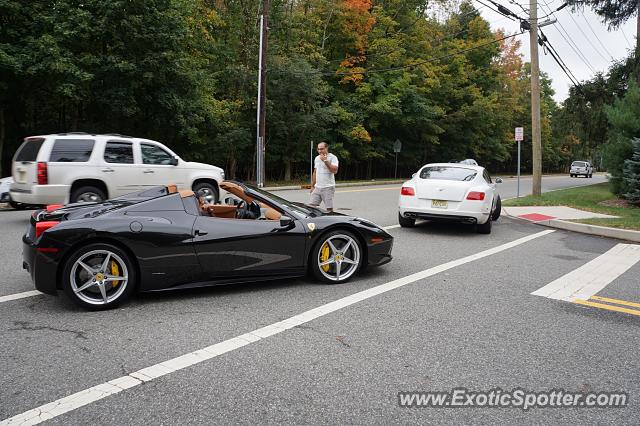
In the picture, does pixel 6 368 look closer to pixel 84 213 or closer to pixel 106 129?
pixel 84 213

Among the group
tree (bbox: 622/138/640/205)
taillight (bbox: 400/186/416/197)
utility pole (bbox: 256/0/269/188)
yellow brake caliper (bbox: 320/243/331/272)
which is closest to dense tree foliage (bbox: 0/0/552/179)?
utility pole (bbox: 256/0/269/188)

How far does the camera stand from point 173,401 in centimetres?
296

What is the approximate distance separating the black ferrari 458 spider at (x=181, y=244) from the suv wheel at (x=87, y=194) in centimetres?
552

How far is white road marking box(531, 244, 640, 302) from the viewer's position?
5.62 meters

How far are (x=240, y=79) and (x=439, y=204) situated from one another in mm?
18735

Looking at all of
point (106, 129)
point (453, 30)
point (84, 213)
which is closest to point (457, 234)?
point (84, 213)

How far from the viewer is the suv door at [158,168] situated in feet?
37.3

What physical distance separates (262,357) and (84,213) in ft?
8.20

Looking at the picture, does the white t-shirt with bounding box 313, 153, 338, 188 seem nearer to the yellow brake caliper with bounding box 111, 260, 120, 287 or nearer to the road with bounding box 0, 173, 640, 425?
the road with bounding box 0, 173, 640, 425

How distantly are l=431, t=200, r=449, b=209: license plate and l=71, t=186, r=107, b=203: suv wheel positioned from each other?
22.8 ft

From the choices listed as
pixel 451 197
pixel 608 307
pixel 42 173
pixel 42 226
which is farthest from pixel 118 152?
pixel 608 307

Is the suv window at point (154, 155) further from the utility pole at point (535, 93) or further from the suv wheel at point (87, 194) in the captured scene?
the utility pole at point (535, 93)

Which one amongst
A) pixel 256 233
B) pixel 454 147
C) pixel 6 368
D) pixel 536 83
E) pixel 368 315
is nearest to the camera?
pixel 6 368

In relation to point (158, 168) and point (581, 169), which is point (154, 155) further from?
point (581, 169)
